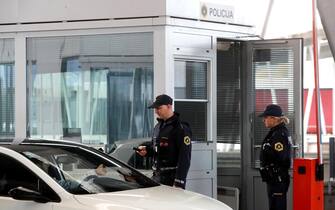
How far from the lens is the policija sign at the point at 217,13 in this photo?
27.7 ft

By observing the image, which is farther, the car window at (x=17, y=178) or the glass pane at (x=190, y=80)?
the glass pane at (x=190, y=80)

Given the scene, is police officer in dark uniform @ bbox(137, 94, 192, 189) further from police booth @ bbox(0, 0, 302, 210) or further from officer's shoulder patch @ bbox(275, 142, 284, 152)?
officer's shoulder patch @ bbox(275, 142, 284, 152)

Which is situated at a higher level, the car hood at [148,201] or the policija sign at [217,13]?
the policija sign at [217,13]

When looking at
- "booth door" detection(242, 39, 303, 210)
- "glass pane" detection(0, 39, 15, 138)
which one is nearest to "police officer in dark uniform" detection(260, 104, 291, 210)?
"booth door" detection(242, 39, 303, 210)

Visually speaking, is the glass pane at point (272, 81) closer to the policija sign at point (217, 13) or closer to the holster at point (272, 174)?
the policija sign at point (217, 13)

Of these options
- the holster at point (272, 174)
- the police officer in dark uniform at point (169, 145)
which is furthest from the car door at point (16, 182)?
the holster at point (272, 174)

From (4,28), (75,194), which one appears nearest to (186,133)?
(75,194)

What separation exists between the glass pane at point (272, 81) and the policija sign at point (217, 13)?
0.65m

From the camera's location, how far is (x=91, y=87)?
8.34 metres

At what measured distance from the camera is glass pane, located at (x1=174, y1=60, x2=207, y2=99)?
8.25 meters

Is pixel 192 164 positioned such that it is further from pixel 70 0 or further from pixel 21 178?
pixel 21 178

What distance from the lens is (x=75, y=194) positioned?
5.02 m

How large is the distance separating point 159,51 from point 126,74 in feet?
1.83

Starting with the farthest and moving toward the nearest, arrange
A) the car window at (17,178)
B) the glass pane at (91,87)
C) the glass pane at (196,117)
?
the glass pane at (196,117) < the glass pane at (91,87) < the car window at (17,178)
